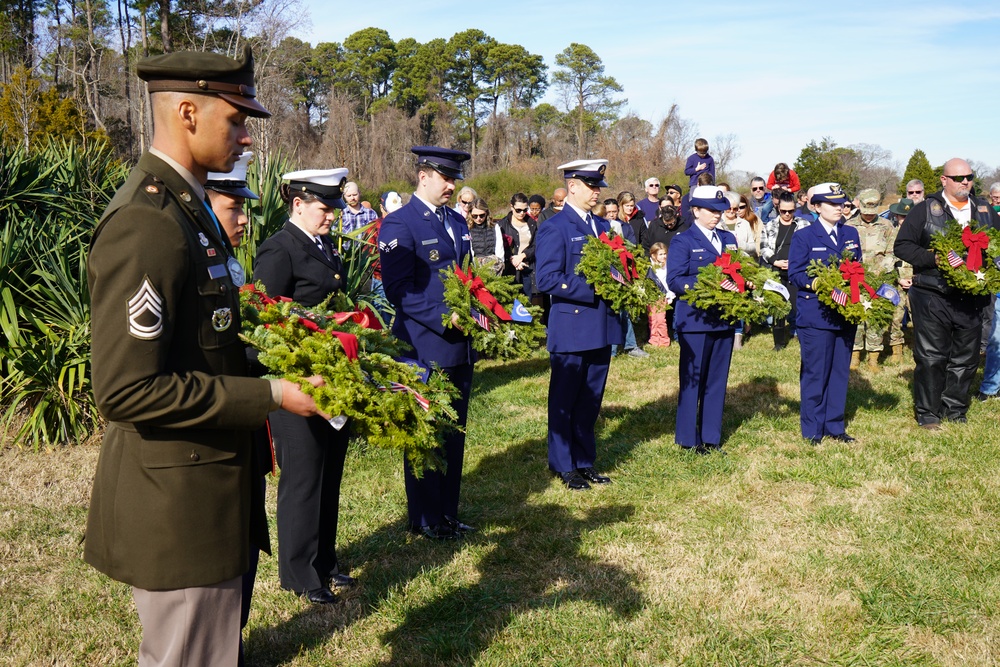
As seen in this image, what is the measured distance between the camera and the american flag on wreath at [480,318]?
17.1 feet

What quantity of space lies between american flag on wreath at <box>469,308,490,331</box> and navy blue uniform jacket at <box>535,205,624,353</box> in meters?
1.31

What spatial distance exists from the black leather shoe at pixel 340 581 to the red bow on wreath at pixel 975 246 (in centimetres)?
610

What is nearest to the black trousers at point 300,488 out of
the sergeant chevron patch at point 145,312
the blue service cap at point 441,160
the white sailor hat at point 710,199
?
the blue service cap at point 441,160

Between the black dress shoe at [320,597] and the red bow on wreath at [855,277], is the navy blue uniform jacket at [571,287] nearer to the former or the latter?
the red bow on wreath at [855,277]

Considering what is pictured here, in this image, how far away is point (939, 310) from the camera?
8.09 m

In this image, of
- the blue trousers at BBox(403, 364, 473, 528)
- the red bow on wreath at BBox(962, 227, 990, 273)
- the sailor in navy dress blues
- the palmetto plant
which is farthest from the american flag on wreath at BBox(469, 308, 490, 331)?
the red bow on wreath at BBox(962, 227, 990, 273)

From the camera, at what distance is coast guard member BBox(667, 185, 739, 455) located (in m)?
7.21

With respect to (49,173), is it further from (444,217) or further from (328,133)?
(328,133)

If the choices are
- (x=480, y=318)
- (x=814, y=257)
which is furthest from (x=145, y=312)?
(x=814, y=257)

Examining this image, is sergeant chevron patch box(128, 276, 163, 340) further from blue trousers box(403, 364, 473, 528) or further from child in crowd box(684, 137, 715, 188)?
child in crowd box(684, 137, 715, 188)

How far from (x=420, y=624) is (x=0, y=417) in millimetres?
5041

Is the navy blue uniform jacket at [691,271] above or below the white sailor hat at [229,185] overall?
below

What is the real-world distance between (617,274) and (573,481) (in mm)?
1671

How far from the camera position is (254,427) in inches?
95.3
